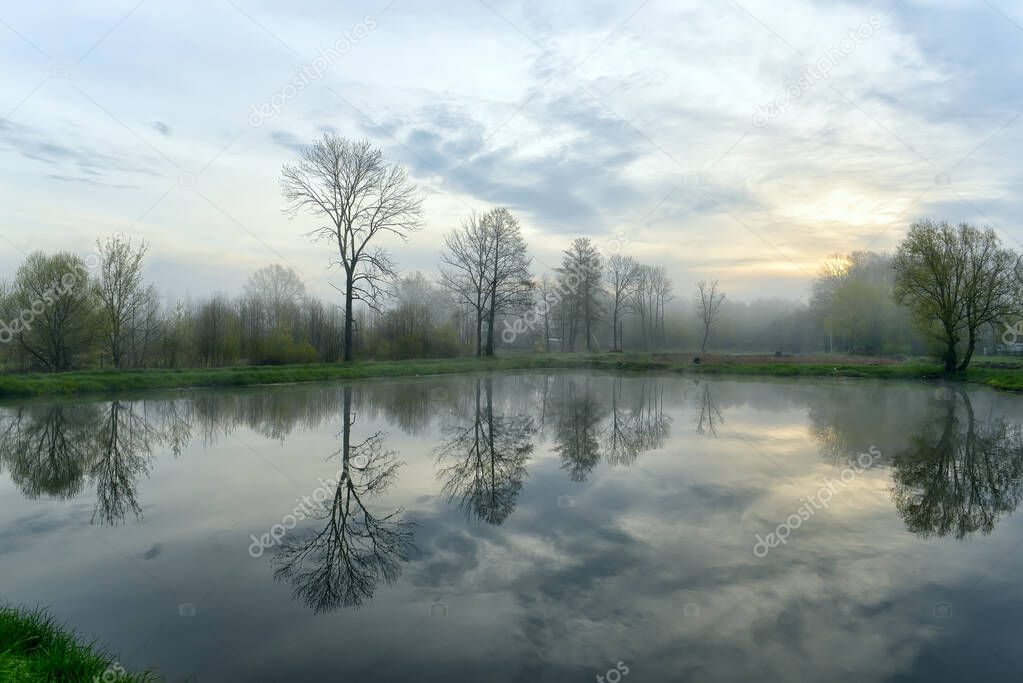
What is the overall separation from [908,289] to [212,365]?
3488 cm

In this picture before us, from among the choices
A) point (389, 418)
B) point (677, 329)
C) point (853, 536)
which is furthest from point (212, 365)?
point (677, 329)

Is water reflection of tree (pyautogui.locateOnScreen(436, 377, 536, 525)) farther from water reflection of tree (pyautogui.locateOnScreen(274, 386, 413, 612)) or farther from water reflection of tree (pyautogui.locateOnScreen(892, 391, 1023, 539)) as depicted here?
water reflection of tree (pyautogui.locateOnScreen(892, 391, 1023, 539))

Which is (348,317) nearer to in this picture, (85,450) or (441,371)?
(441,371)

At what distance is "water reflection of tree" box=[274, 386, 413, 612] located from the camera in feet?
16.3

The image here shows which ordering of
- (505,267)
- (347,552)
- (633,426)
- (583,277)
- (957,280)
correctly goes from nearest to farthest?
(347,552) < (633,426) < (957,280) < (505,267) < (583,277)

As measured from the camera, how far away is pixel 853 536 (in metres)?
6.50

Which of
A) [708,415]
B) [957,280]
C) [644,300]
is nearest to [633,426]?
[708,415]

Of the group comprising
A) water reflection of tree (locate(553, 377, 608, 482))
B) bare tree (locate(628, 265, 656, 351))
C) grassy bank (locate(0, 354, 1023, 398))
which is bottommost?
water reflection of tree (locate(553, 377, 608, 482))

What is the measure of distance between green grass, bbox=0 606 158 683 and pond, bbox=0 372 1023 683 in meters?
0.24

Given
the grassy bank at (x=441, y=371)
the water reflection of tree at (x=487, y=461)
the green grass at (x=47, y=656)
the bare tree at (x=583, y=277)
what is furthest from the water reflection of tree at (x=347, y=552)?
the bare tree at (x=583, y=277)

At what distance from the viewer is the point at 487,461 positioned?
397 inches

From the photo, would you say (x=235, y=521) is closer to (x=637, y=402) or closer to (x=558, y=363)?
(x=637, y=402)

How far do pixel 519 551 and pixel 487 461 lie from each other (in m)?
4.22

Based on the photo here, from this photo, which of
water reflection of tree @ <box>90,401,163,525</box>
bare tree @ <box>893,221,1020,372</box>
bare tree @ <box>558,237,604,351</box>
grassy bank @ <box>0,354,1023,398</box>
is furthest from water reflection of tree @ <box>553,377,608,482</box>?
bare tree @ <box>558,237,604,351</box>
